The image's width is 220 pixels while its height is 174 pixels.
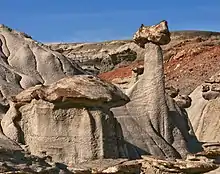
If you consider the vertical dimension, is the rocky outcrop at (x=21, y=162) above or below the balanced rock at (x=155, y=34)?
below

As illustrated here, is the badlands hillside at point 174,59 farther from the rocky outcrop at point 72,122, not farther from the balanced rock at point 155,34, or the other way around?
the rocky outcrop at point 72,122

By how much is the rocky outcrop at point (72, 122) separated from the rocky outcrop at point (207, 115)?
706cm

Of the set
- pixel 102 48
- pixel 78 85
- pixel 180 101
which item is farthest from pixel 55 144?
pixel 102 48

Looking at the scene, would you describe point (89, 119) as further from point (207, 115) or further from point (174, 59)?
point (174, 59)

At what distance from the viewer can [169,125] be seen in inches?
628

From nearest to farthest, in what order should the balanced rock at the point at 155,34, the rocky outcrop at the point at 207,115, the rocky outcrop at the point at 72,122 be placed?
1. the rocky outcrop at the point at 72,122
2. the balanced rock at the point at 155,34
3. the rocky outcrop at the point at 207,115

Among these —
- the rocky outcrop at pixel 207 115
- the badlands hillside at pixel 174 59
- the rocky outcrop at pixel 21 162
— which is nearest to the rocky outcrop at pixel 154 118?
the rocky outcrop at pixel 207 115

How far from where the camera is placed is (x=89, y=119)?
527 inches

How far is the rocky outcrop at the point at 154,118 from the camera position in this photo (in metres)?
15.1

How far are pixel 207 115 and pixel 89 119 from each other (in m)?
8.07

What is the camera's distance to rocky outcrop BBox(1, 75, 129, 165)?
13.2 meters

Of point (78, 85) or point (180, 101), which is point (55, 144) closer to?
point (78, 85)

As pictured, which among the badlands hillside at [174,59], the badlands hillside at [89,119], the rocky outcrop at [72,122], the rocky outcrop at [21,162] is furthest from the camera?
the badlands hillside at [174,59]

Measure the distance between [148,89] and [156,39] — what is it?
3.01 feet
